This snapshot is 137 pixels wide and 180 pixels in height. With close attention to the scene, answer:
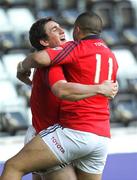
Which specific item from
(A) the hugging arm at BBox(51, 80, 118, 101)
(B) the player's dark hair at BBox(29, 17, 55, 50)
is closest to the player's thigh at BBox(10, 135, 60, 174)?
(A) the hugging arm at BBox(51, 80, 118, 101)

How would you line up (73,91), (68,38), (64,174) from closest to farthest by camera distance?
(73,91)
(64,174)
(68,38)

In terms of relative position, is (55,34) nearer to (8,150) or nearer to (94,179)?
(94,179)

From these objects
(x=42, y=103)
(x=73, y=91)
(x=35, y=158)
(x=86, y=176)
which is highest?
(x=73, y=91)

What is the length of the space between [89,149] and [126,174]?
159 centimetres

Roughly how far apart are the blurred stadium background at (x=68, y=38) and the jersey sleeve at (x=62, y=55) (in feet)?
9.15

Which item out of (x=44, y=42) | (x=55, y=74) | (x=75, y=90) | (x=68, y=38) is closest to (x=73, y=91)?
(x=75, y=90)

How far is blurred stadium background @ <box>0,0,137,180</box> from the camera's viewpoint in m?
6.20

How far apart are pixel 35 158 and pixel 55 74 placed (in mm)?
366

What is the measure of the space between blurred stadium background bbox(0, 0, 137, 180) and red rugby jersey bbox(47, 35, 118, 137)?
2.63 m

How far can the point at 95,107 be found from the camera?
3004 mm

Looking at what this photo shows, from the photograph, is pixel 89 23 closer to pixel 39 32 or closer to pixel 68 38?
pixel 39 32

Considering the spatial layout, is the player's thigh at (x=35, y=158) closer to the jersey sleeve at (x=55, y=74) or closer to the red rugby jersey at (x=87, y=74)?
the red rugby jersey at (x=87, y=74)

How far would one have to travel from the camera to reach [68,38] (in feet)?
22.1

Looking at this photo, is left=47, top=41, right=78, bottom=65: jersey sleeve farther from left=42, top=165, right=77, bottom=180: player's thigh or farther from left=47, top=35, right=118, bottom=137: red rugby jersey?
left=42, top=165, right=77, bottom=180: player's thigh
